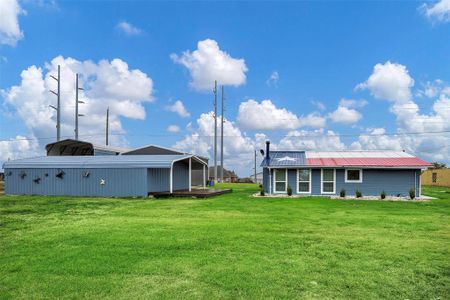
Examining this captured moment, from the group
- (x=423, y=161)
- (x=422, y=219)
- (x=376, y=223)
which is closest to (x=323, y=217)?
(x=376, y=223)

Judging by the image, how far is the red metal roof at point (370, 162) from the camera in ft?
71.6

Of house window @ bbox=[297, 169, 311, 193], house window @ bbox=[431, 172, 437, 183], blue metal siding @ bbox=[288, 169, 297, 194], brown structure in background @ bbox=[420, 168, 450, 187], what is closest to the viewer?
house window @ bbox=[297, 169, 311, 193]

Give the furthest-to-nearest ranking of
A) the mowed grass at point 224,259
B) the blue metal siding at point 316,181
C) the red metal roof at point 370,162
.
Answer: the blue metal siding at point 316,181 < the red metal roof at point 370,162 < the mowed grass at point 224,259

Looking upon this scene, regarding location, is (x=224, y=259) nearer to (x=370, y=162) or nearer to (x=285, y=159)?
(x=285, y=159)

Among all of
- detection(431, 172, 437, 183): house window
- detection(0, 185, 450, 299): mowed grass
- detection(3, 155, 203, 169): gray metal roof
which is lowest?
detection(0, 185, 450, 299): mowed grass

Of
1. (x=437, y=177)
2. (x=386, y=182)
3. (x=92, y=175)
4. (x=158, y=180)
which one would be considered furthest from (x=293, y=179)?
(x=437, y=177)

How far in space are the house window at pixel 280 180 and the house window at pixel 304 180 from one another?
2.82ft

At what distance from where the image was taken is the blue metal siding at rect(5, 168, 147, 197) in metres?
22.4

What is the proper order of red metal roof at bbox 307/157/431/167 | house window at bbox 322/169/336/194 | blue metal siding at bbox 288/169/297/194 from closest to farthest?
red metal roof at bbox 307/157/431/167
house window at bbox 322/169/336/194
blue metal siding at bbox 288/169/297/194

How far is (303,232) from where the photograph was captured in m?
9.15

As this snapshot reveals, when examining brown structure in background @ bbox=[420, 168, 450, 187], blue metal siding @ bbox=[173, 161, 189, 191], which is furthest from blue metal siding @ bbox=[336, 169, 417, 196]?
brown structure in background @ bbox=[420, 168, 450, 187]

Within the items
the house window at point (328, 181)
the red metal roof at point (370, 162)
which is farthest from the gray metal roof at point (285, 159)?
the house window at point (328, 181)

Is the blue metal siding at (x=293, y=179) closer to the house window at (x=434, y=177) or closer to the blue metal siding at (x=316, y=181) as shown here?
the blue metal siding at (x=316, y=181)

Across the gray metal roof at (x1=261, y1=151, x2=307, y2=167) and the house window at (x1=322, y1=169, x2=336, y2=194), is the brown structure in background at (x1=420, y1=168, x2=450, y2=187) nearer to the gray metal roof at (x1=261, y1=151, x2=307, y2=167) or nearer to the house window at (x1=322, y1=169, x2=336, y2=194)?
the gray metal roof at (x1=261, y1=151, x2=307, y2=167)
